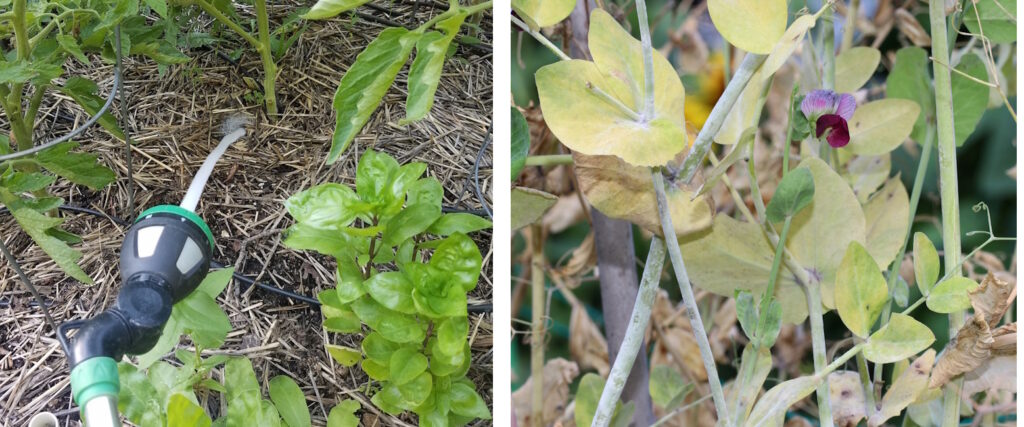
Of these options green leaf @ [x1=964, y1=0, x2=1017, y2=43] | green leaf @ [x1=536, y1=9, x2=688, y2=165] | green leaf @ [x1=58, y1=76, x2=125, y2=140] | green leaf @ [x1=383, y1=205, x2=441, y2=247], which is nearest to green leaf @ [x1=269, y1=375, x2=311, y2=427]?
green leaf @ [x1=383, y1=205, x2=441, y2=247]

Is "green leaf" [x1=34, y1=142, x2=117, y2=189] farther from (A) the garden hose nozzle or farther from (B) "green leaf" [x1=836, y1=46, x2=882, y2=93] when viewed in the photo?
(B) "green leaf" [x1=836, y1=46, x2=882, y2=93]

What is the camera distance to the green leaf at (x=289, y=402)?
76 cm

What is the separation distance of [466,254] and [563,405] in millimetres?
203

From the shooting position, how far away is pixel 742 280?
381mm

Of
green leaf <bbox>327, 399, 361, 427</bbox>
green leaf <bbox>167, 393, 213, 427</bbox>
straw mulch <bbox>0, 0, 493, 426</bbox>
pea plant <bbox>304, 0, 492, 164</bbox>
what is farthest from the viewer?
straw mulch <bbox>0, 0, 493, 426</bbox>

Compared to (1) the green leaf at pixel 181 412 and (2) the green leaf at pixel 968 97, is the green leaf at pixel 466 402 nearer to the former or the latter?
(1) the green leaf at pixel 181 412

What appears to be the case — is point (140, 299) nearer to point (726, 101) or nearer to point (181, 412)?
point (181, 412)

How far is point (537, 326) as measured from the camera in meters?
0.44

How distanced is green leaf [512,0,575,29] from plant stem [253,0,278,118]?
668 millimetres

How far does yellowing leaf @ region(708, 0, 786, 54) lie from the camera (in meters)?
0.32

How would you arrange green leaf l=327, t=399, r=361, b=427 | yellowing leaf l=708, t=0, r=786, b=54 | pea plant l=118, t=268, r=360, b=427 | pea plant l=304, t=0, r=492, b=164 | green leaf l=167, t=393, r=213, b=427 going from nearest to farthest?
yellowing leaf l=708, t=0, r=786, b=54 → pea plant l=304, t=0, r=492, b=164 → green leaf l=167, t=393, r=213, b=427 → pea plant l=118, t=268, r=360, b=427 → green leaf l=327, t=399, r=361, b=427

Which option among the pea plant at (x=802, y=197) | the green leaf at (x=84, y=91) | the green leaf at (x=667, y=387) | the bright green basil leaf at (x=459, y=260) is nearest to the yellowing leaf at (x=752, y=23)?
the pea plant at (x=802, y=197)

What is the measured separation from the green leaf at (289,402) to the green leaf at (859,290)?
56 centimetres

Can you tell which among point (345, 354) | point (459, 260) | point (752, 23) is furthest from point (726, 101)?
point (345, 354)
